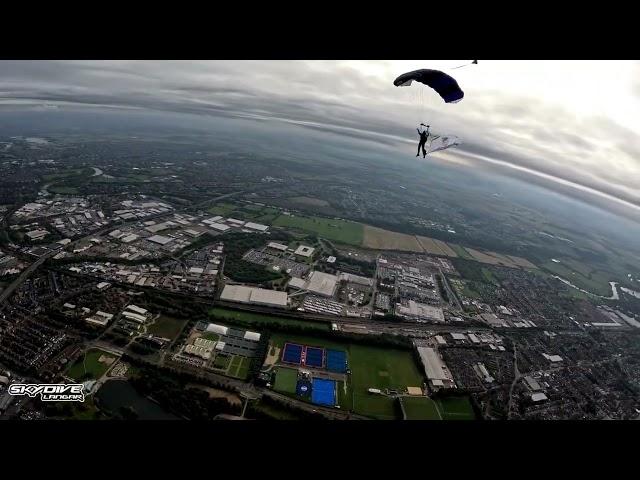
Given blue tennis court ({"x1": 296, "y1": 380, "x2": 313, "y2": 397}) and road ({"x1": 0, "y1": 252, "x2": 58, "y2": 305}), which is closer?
blue tennis court ({"x1": 296, "y1": 380, "x2": 313, "y2": 397})

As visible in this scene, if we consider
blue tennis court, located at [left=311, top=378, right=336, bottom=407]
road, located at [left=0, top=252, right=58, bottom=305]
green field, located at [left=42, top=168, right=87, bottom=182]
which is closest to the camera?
blue tennis court, located at [left=311, top=378, right=336, bottom=407]

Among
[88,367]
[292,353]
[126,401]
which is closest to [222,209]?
[292,353]

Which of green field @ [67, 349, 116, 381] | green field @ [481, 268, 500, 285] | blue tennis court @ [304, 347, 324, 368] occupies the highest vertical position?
blue tennis court @ [304, 347, 324, 368]

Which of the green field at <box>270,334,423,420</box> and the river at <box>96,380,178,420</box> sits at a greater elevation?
the green field at <box>270,334,423,420</box>

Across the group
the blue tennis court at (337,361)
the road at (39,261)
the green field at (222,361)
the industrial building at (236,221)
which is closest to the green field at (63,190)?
the road at (39,261)

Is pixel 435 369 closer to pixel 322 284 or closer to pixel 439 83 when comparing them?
pixel 322 284

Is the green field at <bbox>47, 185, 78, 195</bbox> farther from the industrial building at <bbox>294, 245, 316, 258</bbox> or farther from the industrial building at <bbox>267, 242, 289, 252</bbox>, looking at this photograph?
the industrial building at <bbox>294, 245, 316, 258</bbox>

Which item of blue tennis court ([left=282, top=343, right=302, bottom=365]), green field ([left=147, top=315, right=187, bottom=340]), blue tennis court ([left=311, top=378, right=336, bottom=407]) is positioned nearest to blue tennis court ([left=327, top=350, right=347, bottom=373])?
blue tennis court ([left=311, top=378, right=336, bottom=407])
